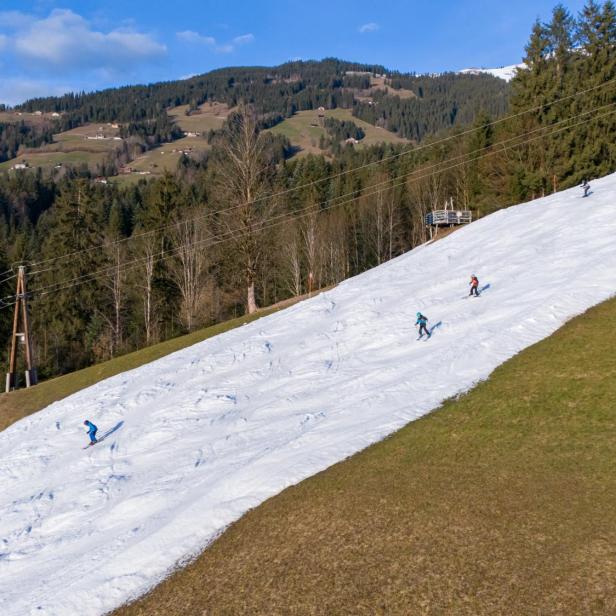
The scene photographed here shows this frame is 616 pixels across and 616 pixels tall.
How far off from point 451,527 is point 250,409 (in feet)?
38.2

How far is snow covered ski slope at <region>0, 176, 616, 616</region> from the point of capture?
1424 cm

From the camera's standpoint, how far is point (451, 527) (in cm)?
1132

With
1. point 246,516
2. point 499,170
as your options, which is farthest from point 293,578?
point 499,170

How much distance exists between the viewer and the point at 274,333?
A: 97.8 feet

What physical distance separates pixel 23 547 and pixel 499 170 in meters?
58.1

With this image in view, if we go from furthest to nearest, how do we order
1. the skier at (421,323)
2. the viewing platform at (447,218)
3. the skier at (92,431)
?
the viewing platform at (447,218) < the skier at (421,323) < the skier at (92,431)

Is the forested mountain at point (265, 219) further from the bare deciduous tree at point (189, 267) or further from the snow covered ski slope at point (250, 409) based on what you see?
the snow covered ski slope at point (250, 409)

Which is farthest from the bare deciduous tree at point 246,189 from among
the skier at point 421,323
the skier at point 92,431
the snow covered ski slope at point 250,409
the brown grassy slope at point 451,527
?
the brown grassy slope at point 451,527

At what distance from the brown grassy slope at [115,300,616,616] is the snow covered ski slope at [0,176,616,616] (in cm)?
138

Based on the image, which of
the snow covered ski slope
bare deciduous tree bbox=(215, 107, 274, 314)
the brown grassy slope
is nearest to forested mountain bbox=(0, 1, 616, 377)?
bare deciduous tree bbox=(215, 107, 274, 314)

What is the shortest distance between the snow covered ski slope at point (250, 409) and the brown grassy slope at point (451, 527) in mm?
1376

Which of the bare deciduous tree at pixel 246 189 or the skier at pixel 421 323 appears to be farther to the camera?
the bare deciduous tree at pixel 246 189

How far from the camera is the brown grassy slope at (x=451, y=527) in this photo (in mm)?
9555

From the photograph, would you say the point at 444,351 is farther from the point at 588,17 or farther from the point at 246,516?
the point at 588,17
